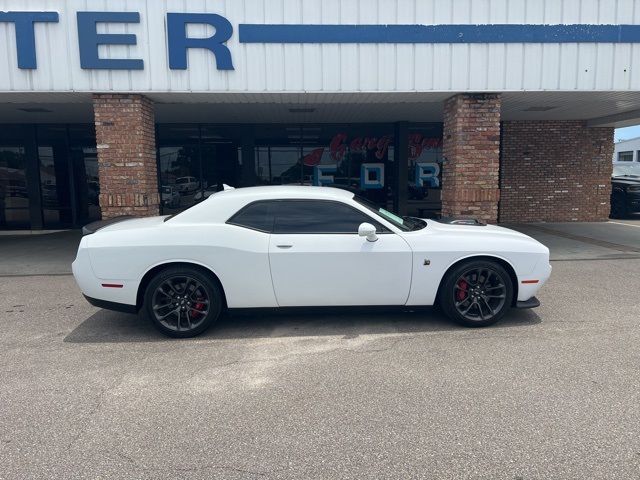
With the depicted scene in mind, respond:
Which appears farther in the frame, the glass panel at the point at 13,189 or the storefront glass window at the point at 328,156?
the storefront glass window at the point at 328,156

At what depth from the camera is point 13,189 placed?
14.4 meters

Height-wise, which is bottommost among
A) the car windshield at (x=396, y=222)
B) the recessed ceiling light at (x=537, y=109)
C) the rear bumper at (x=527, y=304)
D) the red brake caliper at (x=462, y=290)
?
the rear bumper at (x=527, y=304)

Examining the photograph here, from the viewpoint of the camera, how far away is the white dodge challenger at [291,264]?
15.5 ft

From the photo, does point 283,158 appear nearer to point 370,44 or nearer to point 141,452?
point 370,44

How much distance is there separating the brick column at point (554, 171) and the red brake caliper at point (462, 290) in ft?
33.8

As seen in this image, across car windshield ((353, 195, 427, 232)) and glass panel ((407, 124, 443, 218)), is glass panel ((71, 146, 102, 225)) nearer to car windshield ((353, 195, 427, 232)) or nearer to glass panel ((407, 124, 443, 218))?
glass panel ((407, 124, 443, 218))

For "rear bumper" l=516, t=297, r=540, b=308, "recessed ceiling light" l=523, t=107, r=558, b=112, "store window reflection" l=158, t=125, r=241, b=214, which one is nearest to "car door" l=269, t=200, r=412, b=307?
"rear bumper" l=516, t=297, r=540, b=308

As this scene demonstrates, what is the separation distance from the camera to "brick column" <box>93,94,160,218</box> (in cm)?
815

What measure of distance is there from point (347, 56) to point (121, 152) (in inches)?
165

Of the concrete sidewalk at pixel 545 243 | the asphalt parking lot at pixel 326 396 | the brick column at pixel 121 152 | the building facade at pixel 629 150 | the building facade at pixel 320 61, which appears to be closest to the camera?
the asphalt parking lot at pixel 326 396

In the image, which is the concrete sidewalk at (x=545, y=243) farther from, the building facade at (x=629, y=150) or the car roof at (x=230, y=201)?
the building facade at (x=629, y=150)

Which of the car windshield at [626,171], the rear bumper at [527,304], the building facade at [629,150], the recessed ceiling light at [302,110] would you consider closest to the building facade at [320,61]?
the recessed ceiling light at [302,110]

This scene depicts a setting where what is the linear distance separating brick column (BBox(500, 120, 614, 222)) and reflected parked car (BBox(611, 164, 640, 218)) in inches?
82.2

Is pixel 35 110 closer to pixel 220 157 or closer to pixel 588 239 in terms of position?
pixel 220 157
